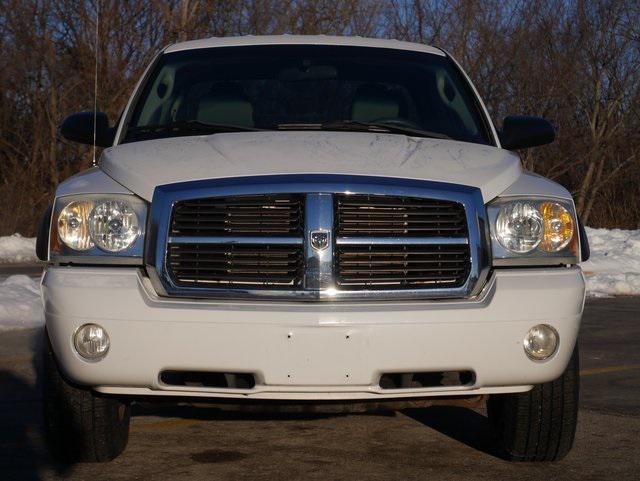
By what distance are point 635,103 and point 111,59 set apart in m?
12.6

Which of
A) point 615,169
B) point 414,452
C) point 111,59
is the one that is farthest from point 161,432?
point 615,169

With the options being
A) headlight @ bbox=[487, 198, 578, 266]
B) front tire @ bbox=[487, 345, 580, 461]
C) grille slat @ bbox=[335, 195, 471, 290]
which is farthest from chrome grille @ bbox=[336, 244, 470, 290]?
front tire @ bbox=[487, 345, 580, 461]

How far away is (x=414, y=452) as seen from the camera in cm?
529

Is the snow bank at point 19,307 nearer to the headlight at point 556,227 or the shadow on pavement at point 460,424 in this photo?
the shadow on pavement at point 460,424

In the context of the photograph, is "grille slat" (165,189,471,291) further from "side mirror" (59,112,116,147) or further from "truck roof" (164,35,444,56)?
"truck roof" (164,35,444,56)

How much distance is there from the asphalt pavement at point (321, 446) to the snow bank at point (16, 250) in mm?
12992

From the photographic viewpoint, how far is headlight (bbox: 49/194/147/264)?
4.55 m

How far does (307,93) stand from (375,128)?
67cm

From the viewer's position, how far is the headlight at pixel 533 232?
4621mm

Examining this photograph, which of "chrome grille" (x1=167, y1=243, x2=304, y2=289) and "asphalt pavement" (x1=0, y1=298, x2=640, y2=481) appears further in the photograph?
"asphalt pavement" (x1=0, y1=298, x2=640, y2=481)

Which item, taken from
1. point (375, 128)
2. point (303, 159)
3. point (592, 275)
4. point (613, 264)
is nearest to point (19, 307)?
point (375, 128)

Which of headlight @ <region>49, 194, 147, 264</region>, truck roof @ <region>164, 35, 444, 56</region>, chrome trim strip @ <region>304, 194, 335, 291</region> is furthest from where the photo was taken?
truck roof @ <region>164, 35, 444, 56</region>

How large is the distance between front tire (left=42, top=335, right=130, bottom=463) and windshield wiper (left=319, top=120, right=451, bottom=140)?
165 centimetres

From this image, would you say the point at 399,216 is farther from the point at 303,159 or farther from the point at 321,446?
the point at 321,446
